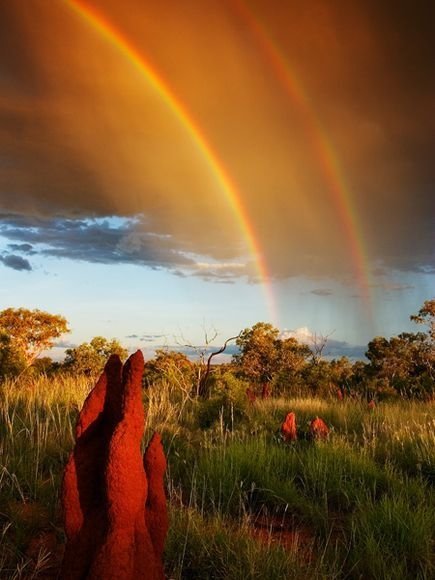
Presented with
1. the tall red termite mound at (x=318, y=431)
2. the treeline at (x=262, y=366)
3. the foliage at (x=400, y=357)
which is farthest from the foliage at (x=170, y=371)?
the foliage at (x=400, y=357)

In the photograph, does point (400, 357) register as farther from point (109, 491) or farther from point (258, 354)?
point (109, 491)

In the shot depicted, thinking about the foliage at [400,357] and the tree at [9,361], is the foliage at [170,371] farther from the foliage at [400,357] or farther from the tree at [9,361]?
the foliage at [400,357]

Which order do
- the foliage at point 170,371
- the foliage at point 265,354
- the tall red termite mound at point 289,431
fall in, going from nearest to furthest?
the tall red termite mound at point 289,431
the foliage at point 170,371
the foliage at point 265,354

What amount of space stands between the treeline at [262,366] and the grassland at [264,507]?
507 cm

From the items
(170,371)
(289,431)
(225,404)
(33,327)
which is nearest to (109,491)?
(289,431)

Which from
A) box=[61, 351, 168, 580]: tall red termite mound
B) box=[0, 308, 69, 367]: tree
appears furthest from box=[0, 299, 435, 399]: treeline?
box=[61, 351, 168, 580]: tall red termite mound

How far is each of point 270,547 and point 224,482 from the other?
6.28 feet

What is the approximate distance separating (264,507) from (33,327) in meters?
31.6

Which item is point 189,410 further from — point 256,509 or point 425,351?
point 425,351

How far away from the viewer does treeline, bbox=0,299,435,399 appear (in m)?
17.0

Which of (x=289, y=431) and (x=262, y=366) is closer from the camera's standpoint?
(x=289, y=431)

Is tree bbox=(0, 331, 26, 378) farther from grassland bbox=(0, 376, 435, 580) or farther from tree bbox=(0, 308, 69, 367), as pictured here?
tree bbox=(0, 308, 69, 367)

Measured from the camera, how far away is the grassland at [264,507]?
180 inches

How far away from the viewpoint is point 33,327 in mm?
35531
